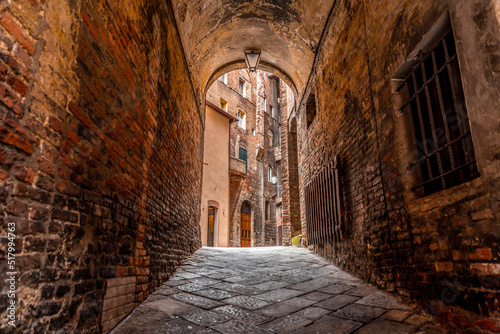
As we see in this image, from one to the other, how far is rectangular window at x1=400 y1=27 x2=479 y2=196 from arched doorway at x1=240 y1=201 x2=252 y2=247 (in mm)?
16721

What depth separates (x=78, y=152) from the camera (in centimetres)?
208

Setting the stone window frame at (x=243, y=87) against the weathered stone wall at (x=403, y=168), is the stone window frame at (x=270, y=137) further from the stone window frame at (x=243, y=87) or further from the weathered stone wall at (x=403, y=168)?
the weathered stone wall at (x=403, y=168)

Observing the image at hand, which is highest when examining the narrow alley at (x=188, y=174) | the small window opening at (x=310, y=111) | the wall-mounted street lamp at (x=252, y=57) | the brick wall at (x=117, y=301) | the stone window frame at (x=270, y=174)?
the stone window frame at (x=270, y=174)

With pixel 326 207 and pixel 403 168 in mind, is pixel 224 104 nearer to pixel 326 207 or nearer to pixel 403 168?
pixel 326 207

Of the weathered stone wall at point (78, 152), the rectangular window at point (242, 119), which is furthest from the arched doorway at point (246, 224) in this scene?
the weathered stone wall at point (78, 152)

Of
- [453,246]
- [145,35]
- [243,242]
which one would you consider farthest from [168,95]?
[243,242]

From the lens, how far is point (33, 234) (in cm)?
164

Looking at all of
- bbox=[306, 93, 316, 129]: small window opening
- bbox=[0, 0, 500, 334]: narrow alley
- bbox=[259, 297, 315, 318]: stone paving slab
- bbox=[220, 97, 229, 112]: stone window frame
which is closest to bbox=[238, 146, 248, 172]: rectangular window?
bbox=[220, 97, 229, 112]: stone window frame

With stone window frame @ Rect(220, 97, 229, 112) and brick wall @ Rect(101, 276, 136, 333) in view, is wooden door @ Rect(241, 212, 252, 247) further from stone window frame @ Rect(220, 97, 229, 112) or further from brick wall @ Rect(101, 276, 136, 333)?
brick wall @ Rect(101, 276, 136, 333)

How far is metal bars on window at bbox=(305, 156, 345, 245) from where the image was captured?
5.05 meters

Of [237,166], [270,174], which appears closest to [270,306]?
[237,166]

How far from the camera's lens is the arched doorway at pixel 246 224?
19.6 meters

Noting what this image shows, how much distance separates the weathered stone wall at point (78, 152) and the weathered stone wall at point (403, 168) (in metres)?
2.68

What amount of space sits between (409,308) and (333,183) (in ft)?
8.19
